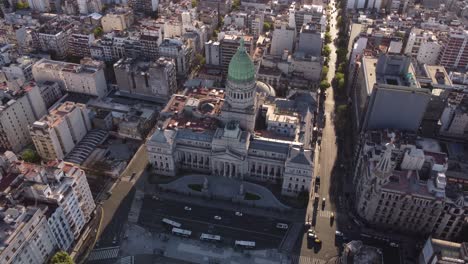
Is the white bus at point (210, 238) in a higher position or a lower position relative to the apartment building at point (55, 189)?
lower

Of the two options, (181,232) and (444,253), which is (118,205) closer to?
(181,232)

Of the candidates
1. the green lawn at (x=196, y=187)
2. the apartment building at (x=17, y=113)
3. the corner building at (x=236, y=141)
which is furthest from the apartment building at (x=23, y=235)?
the apartment building at (x=17, y=113)

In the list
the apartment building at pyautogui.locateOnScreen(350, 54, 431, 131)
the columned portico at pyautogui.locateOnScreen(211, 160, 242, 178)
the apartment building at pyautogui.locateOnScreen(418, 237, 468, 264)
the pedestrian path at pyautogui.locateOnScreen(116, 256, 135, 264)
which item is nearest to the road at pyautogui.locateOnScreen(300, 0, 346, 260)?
the apartment building at pyautogui.locateOnScreen(350, 54, 431, 131)

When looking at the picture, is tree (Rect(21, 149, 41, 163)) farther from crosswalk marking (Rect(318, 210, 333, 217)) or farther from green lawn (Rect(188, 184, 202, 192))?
crosswalk marking (Rect(318, 210, 333, 217))

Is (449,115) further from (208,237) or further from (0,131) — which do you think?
(0,131)

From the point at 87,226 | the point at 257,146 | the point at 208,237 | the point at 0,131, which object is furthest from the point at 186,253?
the point at 0,131

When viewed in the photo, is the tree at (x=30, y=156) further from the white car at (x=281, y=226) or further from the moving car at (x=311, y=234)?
the moving car at (x=311, y=234)
